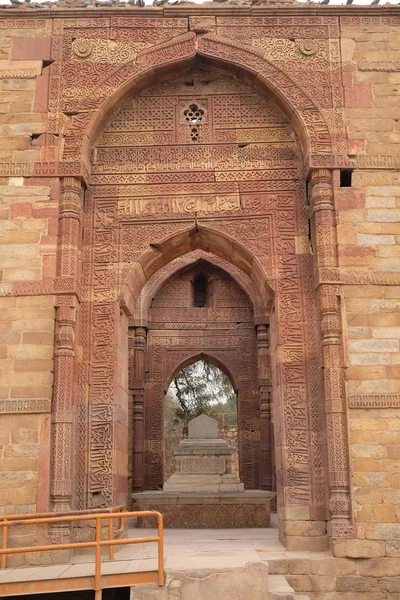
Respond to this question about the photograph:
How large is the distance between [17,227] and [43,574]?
154 inches

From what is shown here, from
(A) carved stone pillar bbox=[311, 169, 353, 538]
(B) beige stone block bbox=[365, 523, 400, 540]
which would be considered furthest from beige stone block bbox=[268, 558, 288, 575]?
(B) beige stone block bbox=[365, 523, 400, 540]

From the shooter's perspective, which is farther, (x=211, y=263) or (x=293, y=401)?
(x=211, y=263)

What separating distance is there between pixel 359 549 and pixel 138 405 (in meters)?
7.79

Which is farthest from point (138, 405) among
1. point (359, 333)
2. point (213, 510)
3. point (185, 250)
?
point (359, 333)

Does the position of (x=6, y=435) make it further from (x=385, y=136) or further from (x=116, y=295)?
(x=385, y=136)

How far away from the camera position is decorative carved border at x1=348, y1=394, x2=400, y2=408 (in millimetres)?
7109

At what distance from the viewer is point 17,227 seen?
305 inches

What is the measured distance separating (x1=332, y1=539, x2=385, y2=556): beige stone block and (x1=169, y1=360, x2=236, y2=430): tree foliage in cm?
1974

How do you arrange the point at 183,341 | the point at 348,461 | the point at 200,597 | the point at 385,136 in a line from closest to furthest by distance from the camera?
1. the point at 200,597
2. the point at 348,461
3. the point at 385,136
4. the point at 183,341

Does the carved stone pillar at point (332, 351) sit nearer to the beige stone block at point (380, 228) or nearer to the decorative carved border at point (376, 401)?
the decorative carved border at point (376, 401)

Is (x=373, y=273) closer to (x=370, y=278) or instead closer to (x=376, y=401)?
(x=370, y=278)

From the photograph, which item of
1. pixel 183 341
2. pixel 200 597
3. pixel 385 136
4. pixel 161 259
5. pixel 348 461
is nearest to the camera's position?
pixel 200 597

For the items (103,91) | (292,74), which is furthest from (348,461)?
(103,91)

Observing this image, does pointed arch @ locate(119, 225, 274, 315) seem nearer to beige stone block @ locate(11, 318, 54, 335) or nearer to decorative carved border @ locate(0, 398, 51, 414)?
beige stone block @ locate(11, 318, 54, 335)
